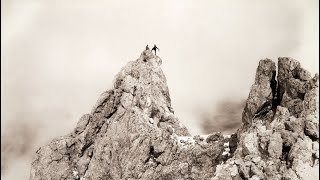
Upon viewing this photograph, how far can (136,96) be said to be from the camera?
3455 inches

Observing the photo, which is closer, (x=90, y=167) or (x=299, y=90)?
(x=299, y=90)

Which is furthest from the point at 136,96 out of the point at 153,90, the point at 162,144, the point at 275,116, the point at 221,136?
the point at 275,116

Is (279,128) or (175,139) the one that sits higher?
(175,139)

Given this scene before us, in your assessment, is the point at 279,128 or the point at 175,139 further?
the point at 175,139

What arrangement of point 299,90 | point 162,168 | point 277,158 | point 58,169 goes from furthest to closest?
point 58,169 → point 162,168 → point 299,90 → point 277,158

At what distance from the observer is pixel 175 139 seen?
8231cm

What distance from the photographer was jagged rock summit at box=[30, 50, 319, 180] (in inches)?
2618

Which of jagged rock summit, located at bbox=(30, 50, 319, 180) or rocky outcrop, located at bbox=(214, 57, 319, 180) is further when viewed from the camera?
jagged rock summit, located at bbox=(30, 50, 319, 180)

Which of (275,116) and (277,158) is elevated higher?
(275,116)

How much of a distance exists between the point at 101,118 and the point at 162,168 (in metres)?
17.1

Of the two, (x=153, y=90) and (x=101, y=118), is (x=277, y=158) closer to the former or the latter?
(x=153, y=90)

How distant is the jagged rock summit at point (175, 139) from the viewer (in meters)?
66.5

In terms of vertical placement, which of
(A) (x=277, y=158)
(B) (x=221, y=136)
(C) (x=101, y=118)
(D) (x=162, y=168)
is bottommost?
(A) (x=277, y=158)

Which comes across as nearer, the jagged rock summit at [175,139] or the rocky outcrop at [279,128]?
the rocky outcrop at [279,128]
